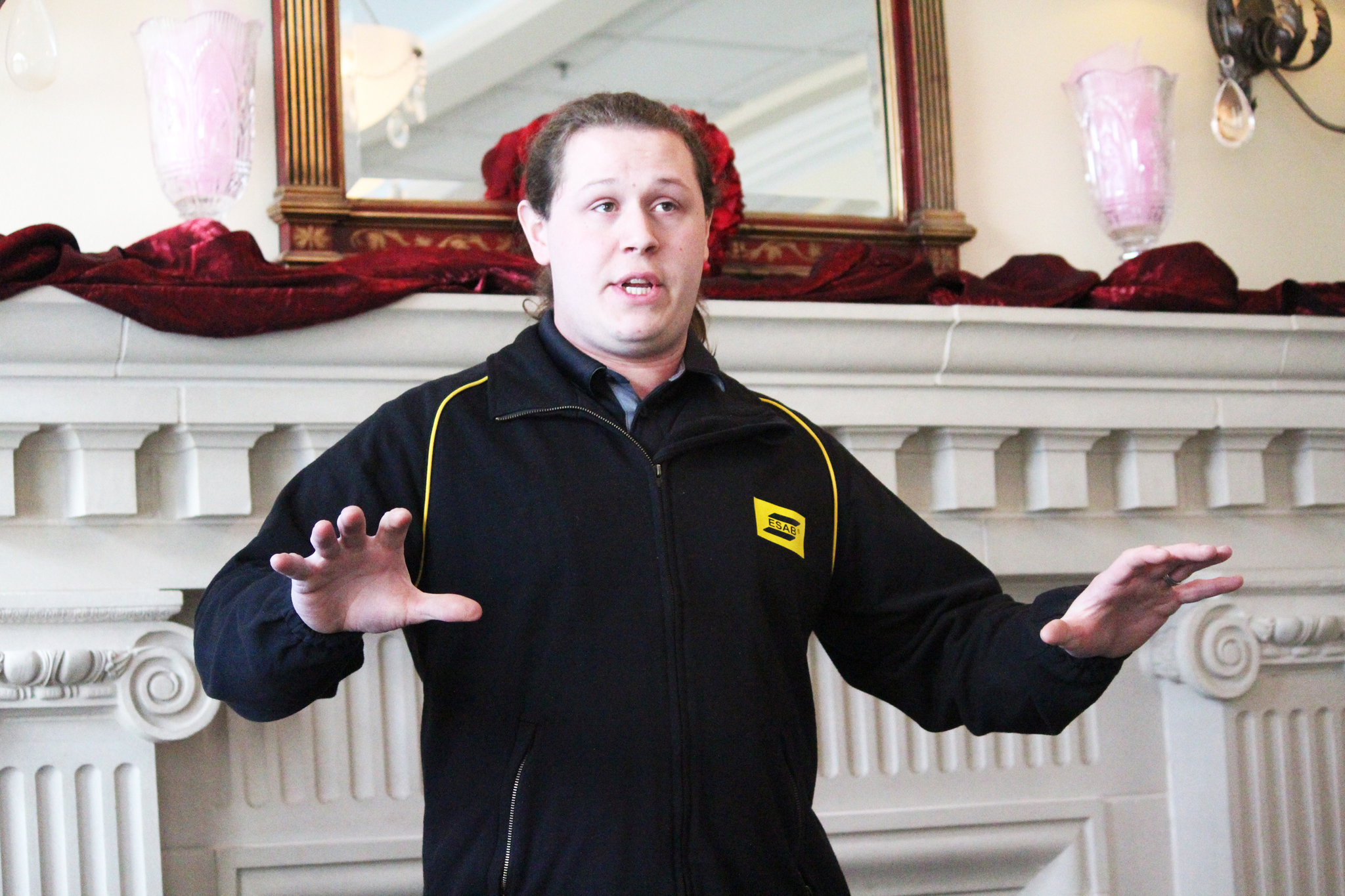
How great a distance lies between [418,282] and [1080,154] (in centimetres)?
111

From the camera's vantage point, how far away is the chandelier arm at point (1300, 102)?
7.49 feet

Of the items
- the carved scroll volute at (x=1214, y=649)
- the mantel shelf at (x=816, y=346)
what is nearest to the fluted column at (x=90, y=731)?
the mantel shelf at (x=816, y=346)

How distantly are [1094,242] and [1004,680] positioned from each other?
3.75 ft

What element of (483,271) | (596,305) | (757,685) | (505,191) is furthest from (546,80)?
(757,685)

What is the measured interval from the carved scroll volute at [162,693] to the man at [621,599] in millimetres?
430

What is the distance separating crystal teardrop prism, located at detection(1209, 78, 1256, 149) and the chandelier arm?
0.20 metres

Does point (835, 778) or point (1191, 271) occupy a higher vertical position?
point (1191, 271)

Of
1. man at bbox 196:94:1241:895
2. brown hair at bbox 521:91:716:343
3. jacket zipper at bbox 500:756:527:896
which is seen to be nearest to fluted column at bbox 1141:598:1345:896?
man at bbox 196:94:1241:895

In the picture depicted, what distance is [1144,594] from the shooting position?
43.9 inches

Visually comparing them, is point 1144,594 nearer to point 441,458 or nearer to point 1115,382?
point 441,458

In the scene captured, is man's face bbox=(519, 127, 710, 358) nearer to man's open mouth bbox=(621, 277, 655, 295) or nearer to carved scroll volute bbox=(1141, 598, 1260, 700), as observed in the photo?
man's open mouth bbox=(621, 277, 655, 295)

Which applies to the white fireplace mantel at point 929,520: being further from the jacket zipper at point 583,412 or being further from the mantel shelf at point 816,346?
the jacket zipper at point 583,412

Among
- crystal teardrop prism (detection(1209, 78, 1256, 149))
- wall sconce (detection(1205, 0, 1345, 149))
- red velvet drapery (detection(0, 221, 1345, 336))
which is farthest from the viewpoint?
wall sconce (detection(1205, 0, 1345, 149))

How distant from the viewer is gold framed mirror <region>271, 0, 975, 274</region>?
1.83 meters
